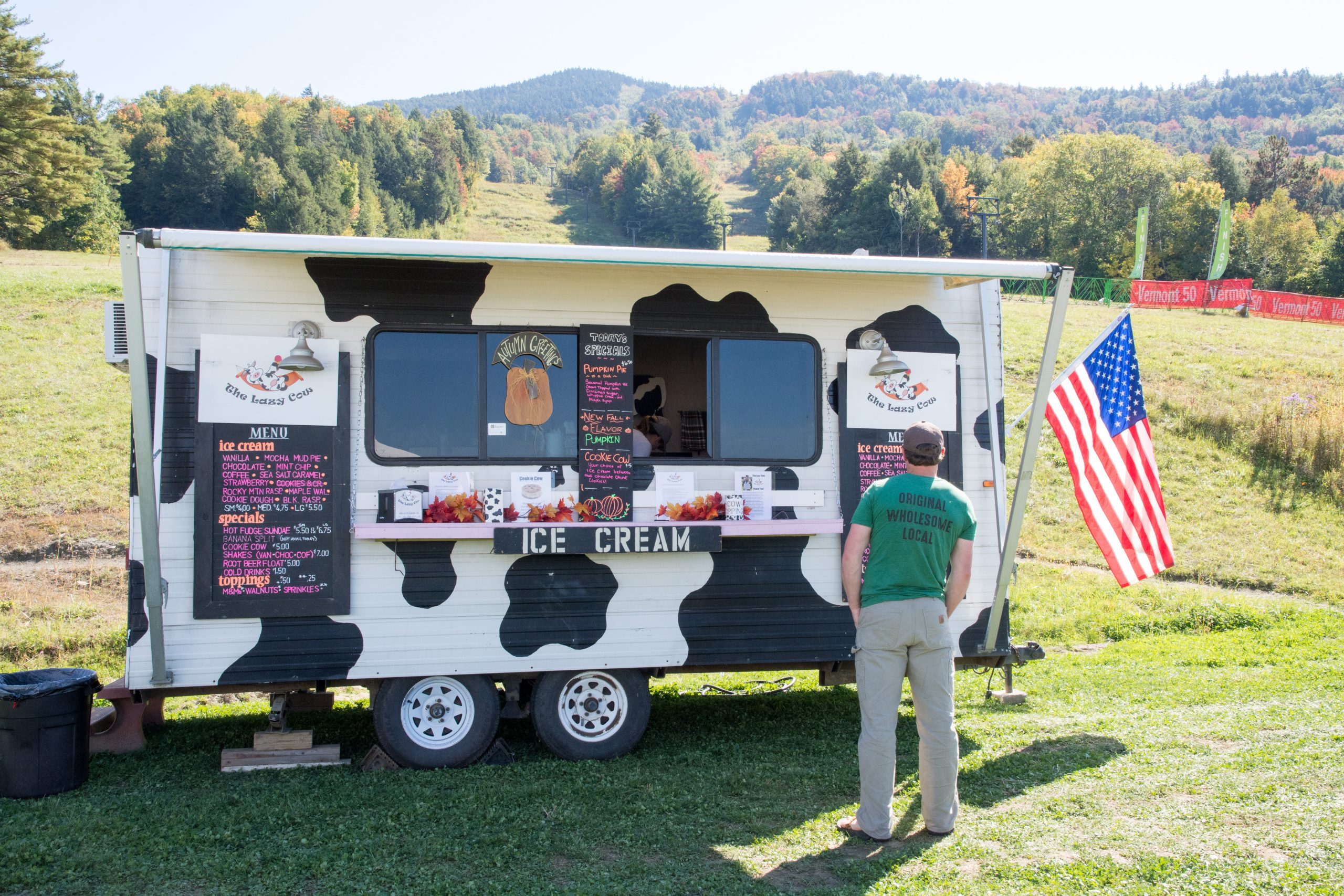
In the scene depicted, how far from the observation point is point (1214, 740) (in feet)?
18.9

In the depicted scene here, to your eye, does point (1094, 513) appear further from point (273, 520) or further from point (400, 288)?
point (273, 520)

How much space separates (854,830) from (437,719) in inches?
91.8

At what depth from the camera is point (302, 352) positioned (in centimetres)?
525

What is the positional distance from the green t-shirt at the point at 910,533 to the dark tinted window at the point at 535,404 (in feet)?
Result: 6.31

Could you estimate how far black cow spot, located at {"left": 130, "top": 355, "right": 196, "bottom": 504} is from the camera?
17.1 ft

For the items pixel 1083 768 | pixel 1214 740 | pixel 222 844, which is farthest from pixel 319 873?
pixel 1214 740

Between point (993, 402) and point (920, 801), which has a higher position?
point (993, 402)

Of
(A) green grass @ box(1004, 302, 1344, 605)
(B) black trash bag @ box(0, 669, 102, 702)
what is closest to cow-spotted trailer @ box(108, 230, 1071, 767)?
(B) black trash bag @ box(0, 669, 102, 702)

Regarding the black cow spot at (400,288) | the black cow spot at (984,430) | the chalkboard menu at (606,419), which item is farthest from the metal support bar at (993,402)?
the black cow spot at (400,288)

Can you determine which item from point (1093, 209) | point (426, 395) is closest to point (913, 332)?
point (426, 395)

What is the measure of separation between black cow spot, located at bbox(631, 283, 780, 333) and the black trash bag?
3420mm

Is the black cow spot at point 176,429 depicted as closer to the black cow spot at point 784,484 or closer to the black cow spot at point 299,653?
the black cow spot at point 299,653

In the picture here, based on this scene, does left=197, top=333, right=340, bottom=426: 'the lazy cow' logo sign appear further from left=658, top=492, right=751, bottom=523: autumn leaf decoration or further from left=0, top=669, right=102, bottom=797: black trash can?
left=658, top=492, right=751, bottom=523: autumn leaf decoration

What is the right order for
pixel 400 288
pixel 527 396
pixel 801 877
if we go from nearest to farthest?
1. pixel 801 877
2. pixel 400 288
3. pixel 527 396
